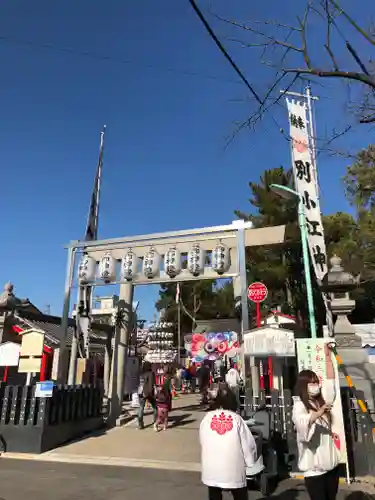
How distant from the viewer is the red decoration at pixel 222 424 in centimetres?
371

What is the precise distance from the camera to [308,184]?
422 inches

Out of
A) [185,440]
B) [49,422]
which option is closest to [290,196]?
[185,440]

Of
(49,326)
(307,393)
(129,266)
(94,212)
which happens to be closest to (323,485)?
(307,393)

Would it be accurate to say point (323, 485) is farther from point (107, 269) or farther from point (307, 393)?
point (107, 269)

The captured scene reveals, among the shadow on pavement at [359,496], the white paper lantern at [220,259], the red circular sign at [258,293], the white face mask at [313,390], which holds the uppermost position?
the white paper lantern at [220,259]

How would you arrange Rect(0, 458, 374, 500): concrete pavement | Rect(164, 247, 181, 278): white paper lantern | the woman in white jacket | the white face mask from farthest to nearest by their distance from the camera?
1. Rect(164, 247, 181, 278): white paper lantern
2. Rect(0, 458, 374, 500): concrete pavement
3. the white face mask
4. the woman in white jacket

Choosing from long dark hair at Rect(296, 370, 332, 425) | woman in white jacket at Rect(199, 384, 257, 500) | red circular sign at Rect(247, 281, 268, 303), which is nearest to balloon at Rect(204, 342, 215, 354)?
red circular sign at Rect(247, 281, 268, 303)

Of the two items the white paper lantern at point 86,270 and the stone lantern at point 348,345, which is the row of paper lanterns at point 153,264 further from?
the stone lantern at point 348,345

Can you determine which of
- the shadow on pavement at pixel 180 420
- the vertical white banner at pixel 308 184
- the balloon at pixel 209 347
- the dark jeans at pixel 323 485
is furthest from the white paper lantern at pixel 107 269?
the dark jeans at pixel 323 485

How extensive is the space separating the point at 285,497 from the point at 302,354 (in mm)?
2222

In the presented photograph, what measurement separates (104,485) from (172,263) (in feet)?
23.1

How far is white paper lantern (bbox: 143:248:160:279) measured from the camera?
1261cm

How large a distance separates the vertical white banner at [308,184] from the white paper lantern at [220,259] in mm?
2614

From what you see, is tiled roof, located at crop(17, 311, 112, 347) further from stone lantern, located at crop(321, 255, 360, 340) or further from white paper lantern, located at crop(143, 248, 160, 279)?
stone lantern, located at crop(321, 255, 360, 340)
